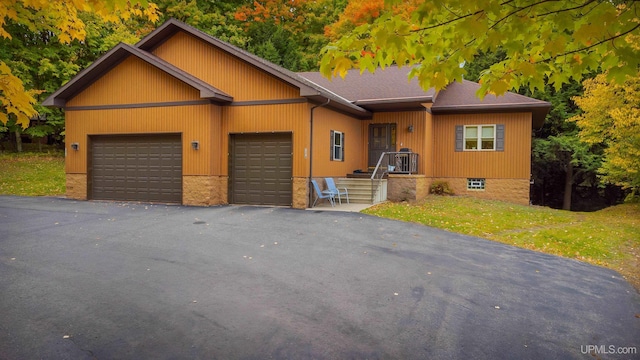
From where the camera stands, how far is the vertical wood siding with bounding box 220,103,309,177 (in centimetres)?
1409

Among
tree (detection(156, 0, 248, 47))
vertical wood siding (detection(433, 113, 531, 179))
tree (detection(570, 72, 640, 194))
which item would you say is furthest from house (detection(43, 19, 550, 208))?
tree (detection(156, 0, 248, 47))

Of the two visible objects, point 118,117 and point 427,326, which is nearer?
point 427,326

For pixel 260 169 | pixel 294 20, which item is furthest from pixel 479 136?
pixel 294 20

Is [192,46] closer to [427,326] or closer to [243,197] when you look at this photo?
[243,197]

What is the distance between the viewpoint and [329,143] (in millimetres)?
15977

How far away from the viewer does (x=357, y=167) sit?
19250 millimetres

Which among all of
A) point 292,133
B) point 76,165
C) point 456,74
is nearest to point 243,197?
point 292,133

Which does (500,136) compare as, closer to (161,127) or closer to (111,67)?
(161,127)

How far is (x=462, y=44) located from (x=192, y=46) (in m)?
14.2

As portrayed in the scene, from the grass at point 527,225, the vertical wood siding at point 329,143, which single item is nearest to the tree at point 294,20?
the vertical wood siding at point 329,143

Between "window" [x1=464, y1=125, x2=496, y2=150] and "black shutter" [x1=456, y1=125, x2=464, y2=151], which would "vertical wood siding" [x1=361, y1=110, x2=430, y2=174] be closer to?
"black shutter" [x1=456, y1=125, x2=464, y2=151]

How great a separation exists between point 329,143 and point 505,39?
12.5m

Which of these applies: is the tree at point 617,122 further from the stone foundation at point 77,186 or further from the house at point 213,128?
the stone foundation at point 77,186

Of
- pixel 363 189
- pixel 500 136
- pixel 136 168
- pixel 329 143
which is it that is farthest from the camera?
pixel 500 136
